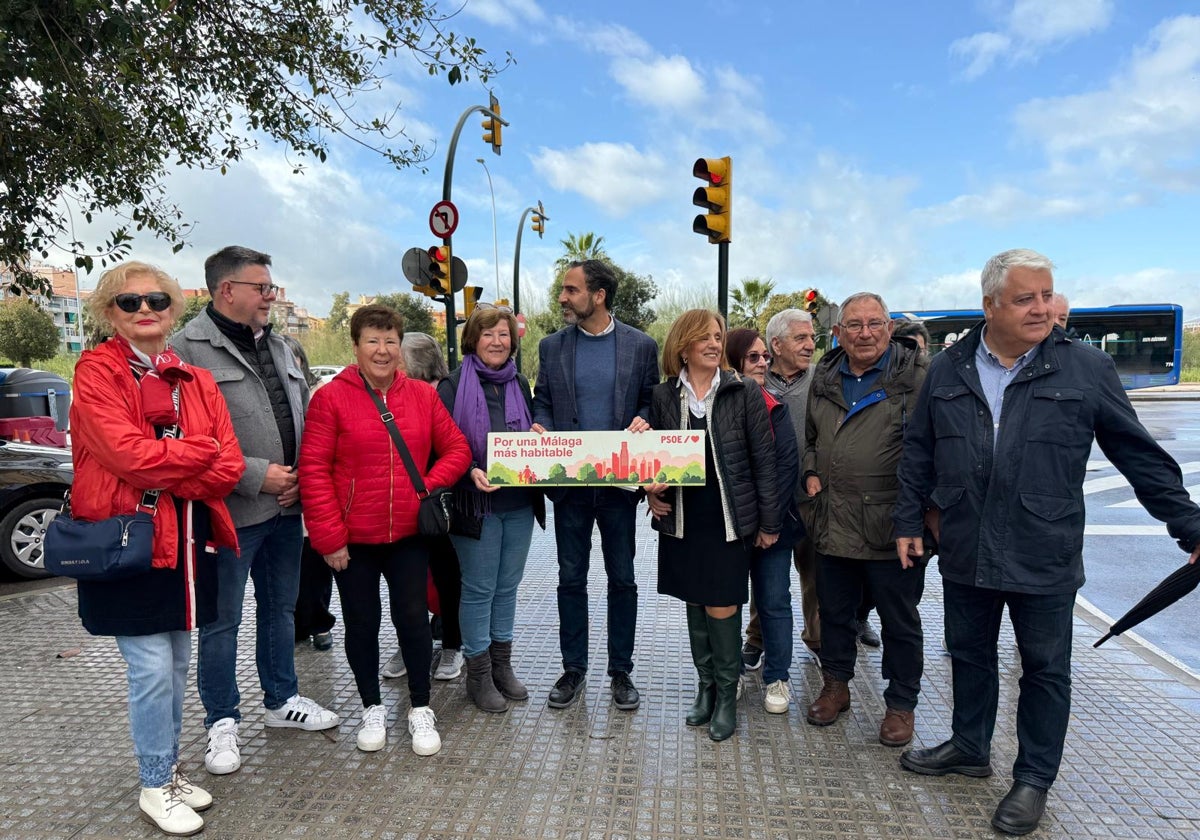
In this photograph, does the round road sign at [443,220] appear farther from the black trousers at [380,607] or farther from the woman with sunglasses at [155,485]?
the woman with sunglasses at [155,485]

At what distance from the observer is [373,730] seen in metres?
3.29

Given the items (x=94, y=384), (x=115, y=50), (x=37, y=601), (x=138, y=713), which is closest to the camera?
(x=94, y=384)

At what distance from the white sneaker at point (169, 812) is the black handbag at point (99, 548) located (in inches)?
34.3

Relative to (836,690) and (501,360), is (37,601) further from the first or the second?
(836,690)

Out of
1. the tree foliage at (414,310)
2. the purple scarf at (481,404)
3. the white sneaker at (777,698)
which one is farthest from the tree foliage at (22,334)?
the white sneaker at (777,698)

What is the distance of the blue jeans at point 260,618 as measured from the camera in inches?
123

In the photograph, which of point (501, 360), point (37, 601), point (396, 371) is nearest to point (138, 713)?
point (396, 371)

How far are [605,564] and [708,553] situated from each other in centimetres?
64

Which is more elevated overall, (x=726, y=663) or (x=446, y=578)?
(x=446, y=578)

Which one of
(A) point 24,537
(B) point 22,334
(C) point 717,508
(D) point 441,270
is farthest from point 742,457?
(B) point 22,334

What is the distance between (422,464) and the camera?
3387mm

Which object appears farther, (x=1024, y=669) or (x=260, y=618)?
(x=260, y=618)

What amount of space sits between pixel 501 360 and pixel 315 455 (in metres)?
1.05

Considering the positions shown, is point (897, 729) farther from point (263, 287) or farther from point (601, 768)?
point (263, 287)
